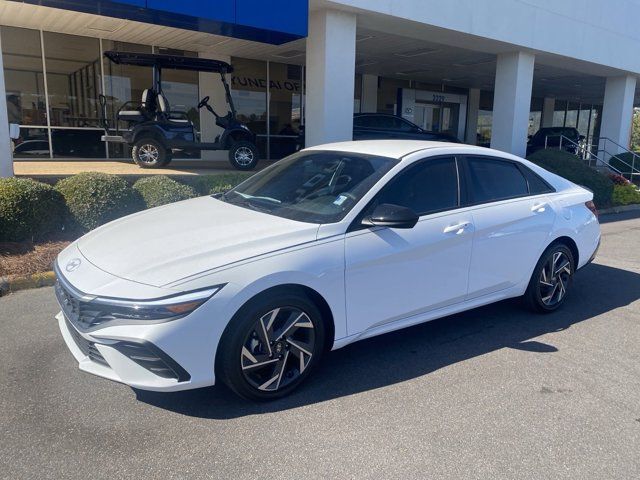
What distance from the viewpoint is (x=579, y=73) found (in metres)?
17.9

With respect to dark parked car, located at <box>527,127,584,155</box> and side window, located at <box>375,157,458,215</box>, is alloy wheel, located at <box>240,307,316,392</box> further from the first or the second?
dark parked car, located at <box>527,127,584,155</box>

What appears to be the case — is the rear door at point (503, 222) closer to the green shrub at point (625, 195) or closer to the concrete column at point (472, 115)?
the green shrub at point (625, 195)

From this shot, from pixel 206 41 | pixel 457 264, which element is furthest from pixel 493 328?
pixel 206 41

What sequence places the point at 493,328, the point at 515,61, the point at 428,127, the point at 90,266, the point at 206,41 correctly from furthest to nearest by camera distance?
the point at 428,127 → the point at 515,61 → the point at 206,41 → the point at 493,328 → the point at 90,266

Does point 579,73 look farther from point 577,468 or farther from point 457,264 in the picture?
point 577,468

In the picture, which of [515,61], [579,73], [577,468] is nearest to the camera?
[577,468]

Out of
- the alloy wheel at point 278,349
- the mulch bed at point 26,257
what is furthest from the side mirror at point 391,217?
the mulch bed at point 26,257

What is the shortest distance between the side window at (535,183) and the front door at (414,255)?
108 centimetres

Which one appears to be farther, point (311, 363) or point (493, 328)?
point (493, 328)

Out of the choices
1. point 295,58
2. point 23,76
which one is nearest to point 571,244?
point 295,58

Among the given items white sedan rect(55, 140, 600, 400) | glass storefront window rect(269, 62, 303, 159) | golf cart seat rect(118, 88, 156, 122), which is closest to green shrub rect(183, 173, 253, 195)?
golf cart seat rect(118, 88, 156, 122)

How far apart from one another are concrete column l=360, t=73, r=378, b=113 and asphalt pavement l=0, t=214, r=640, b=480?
1551 cm

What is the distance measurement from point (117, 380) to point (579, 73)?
754 inches

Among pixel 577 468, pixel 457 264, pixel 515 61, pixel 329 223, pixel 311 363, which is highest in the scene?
pixel 515 61
